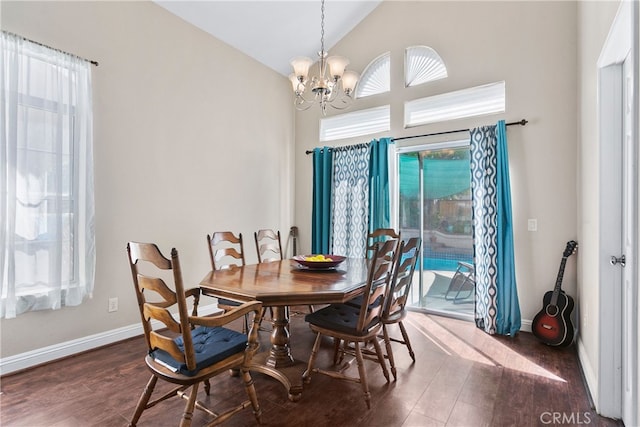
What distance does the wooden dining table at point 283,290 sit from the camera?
192cm

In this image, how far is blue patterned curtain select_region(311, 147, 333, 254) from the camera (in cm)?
458

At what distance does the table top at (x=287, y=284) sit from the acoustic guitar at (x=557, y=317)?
1.73m

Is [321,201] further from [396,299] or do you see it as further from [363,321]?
[363,321]

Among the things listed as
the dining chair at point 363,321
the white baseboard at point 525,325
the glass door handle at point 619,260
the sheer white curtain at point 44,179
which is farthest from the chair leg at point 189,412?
the white baseboard at point 525,325

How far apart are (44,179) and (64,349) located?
1371mm

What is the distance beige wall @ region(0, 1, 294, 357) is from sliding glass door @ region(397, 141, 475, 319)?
1.92 m

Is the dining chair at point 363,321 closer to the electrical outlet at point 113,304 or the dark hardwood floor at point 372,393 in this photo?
the dark hardwood floor at point 372,393

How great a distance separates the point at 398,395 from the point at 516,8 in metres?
3.77

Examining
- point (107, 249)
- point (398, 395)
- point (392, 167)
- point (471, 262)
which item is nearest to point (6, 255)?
point (107, 249)

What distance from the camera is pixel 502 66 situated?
11.4 ft

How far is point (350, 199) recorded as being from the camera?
4402 mm

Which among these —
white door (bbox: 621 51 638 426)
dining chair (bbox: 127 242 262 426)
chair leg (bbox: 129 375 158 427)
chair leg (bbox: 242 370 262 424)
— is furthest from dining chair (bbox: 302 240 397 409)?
white door (bbox: 621 51 638 426)

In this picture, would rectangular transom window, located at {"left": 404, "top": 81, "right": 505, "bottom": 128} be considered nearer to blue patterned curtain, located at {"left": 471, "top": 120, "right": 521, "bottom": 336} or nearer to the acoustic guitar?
blue patterned curtain, located at {"left": 471, "top": 120, "right": 521, "bottom": 336}

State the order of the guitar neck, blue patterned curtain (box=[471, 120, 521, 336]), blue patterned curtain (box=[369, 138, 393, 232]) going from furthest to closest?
blue patterned curtain (box=[369, 138, 393, 232]), blue patterned curtain (box=[471, 120, 521, 336]), the guitar neck
